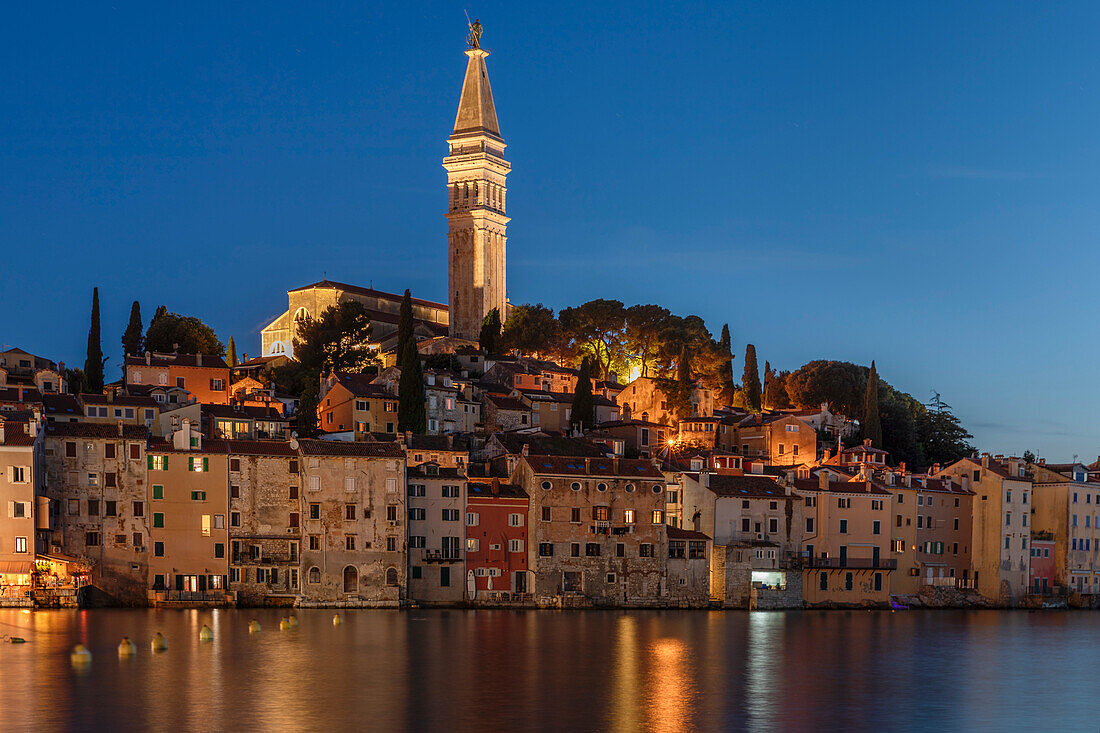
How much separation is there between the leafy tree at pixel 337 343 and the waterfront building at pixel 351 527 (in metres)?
34.6

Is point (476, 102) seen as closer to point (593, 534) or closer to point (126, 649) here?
point (593, 534)

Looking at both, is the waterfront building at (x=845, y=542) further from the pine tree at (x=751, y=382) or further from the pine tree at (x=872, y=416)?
the pine tree at (x=751, y=382)

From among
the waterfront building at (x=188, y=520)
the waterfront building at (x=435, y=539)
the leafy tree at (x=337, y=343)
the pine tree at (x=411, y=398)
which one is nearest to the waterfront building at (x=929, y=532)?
the waterfront building at (x=435, y=539)

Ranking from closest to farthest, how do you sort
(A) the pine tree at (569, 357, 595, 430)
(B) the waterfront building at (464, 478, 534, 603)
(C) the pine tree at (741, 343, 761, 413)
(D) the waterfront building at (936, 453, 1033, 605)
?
(B) the waterfront building at (464, 478, 534, 603) → (D) the waterfront building at (936, 453, 1033, 605) → (A) the pine tree at (569, 357, 595, 430) → (C) the pine tree at (741, 343, 761, 413)

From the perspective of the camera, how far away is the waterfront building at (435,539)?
7025cm

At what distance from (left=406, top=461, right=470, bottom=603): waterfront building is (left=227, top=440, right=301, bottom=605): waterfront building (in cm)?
590

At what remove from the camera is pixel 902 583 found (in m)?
83.9

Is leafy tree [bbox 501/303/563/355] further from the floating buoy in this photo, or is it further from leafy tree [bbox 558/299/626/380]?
the floating buoy

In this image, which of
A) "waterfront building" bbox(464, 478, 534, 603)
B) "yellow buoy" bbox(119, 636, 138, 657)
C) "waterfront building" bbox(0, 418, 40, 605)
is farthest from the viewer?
"waterfront building" bbox(464, 478, 534, 603)

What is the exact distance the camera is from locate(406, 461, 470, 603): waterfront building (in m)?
70.2

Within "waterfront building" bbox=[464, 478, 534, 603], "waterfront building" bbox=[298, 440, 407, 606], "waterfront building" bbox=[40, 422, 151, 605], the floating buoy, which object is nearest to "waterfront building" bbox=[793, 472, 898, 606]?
"waterfront building" bbox=[464, 478, 534, 603]

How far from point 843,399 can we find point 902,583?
33851mm

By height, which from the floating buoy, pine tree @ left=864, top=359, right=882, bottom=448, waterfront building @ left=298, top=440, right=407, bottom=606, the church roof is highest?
the church roof

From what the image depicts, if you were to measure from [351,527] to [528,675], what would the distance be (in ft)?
77.2
